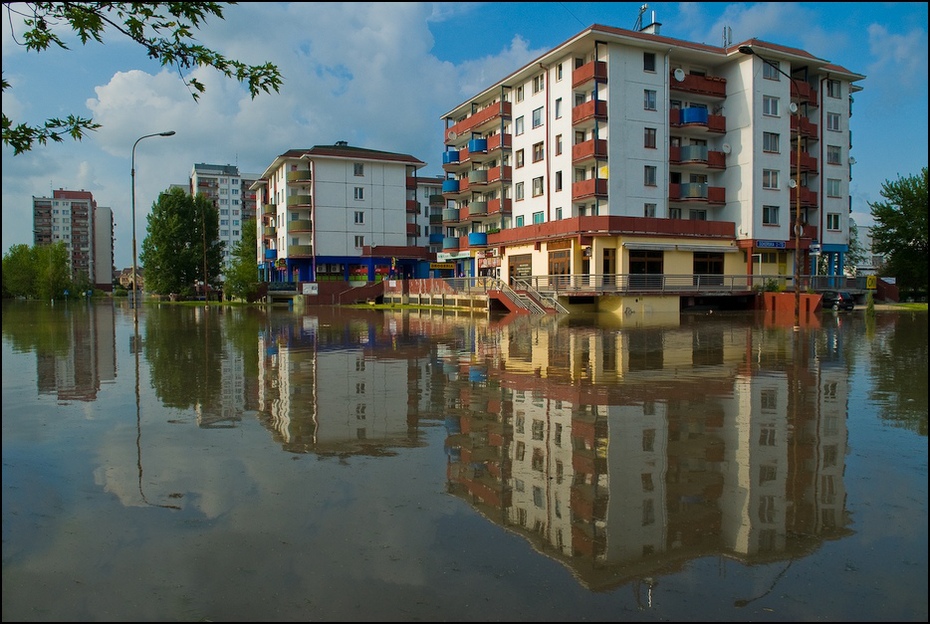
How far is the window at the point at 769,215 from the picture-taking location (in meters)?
49.9

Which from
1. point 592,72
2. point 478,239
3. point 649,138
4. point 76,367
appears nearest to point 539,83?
point 592,72

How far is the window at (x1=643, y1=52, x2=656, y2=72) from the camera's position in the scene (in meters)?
48.4

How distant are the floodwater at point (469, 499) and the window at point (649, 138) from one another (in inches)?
1494

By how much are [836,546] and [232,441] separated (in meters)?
6.44

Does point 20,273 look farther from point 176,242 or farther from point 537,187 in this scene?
point 537,187

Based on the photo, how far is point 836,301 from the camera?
43.4 metres

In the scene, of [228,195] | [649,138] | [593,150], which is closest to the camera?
[593,150]

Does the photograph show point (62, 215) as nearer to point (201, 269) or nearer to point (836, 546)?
point (201, 269)

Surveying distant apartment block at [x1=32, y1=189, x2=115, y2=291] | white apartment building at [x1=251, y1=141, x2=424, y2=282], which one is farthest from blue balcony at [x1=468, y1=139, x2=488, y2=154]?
distant apartment block at [x1=32, y1=189, x2=115, y2=291]

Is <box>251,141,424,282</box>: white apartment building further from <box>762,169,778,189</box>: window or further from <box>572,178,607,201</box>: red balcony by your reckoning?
<box>762,169,778,189</box>: window

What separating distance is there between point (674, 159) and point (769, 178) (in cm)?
721

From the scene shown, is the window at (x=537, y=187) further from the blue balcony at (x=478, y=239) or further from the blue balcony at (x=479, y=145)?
the blue balcony at (x=479, y=145)

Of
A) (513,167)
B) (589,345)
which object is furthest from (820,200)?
(589,345)

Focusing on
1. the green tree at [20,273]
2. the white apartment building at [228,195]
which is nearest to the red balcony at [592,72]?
the green tree at [20,273]
